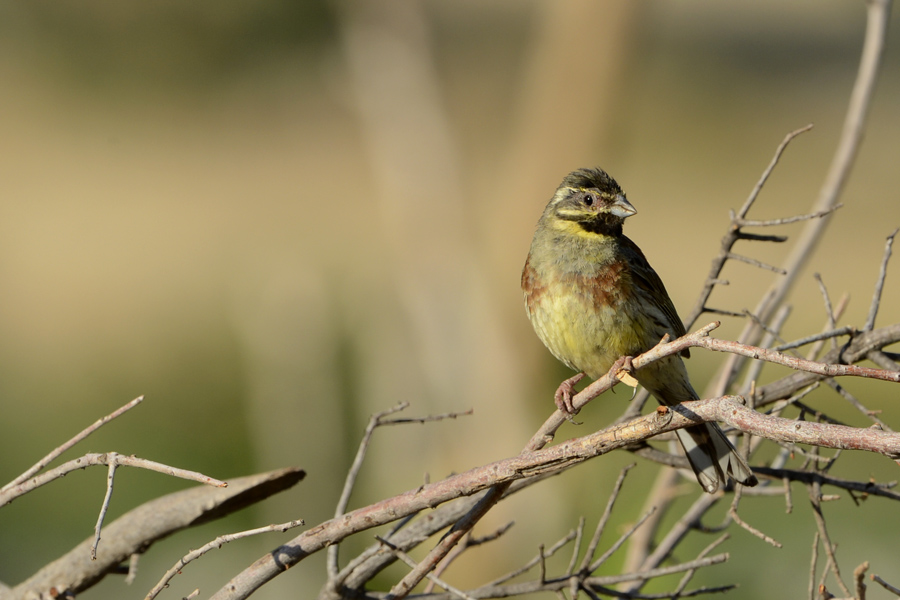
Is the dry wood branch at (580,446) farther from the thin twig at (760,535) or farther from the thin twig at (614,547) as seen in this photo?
the thin twig at (760,535)

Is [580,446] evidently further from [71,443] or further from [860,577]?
[71,443]

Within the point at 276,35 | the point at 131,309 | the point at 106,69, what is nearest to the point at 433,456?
the point at 131,309

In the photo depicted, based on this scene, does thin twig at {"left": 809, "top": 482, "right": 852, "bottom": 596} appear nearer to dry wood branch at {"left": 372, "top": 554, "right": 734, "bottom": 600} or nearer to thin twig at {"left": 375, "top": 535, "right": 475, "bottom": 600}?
dry wood branch at {"left": 372, "top": 554, "right": 734, "bottom": 600}

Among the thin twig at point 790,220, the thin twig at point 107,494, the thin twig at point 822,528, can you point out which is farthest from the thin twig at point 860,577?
the thin twig at point 107,494

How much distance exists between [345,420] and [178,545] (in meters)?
2.20

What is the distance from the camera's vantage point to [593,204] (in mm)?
3248

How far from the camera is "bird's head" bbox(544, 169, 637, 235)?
3.23 meters

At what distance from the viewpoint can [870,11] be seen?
381 cm

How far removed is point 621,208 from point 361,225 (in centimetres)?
1970

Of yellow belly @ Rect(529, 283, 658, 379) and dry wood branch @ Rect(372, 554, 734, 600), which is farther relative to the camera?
yellow belly @ Rect(529, 283, 658, 379)

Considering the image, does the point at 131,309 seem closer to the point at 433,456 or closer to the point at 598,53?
the point at 433,456

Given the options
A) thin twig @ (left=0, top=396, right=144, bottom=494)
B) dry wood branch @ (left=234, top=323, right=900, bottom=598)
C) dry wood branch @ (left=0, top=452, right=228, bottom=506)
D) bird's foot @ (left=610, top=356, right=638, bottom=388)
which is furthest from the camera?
bird's foot @ (left=610, top=356, right=638, bottom=388)

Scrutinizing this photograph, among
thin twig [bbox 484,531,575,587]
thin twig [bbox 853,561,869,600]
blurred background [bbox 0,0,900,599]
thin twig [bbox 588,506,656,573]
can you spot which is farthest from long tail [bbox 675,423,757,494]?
blurred background [bbox 0,0,900,599]

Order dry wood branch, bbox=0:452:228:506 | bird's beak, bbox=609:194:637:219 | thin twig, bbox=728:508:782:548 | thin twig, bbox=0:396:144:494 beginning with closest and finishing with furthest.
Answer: dry wood branch, bbox=0:452:228:506, thin twig, bbox=0:396:144:494, thin twig, bbox=728:508:782:548, bird's beak, bbox=609:194:637:219
